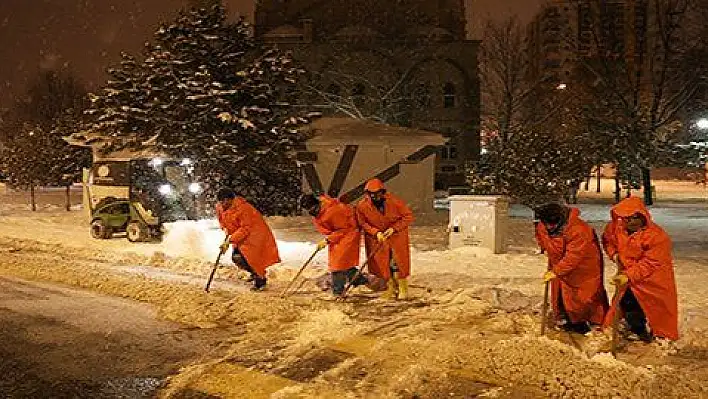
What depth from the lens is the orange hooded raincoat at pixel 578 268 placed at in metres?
7.48

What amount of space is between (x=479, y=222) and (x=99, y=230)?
8.40 m

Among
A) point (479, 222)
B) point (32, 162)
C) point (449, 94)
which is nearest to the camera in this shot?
point (479, 222)

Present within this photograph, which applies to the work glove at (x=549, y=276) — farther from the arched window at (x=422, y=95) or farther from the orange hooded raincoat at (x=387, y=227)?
the arched window at (x=422, y=95)

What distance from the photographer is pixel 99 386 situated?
644 cm

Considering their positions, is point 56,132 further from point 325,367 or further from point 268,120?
point 325,367

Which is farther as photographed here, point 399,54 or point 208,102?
point 399,54

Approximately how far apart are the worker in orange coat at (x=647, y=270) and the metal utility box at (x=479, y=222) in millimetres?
6429

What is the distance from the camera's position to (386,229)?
381 inches

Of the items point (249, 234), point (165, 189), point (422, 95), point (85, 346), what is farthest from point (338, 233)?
point (422, 95)

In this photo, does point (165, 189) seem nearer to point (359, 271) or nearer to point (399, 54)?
point (359, 271)

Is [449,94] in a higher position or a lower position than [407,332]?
higher

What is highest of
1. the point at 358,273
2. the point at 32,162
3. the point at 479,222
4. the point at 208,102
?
the point at 208,102

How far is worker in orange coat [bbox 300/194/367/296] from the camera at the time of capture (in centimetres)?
975

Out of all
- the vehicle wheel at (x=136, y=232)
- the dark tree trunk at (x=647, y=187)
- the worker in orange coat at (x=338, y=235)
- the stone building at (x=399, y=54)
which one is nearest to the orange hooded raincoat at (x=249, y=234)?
the worker in orange coat at (x=338, y=235)
